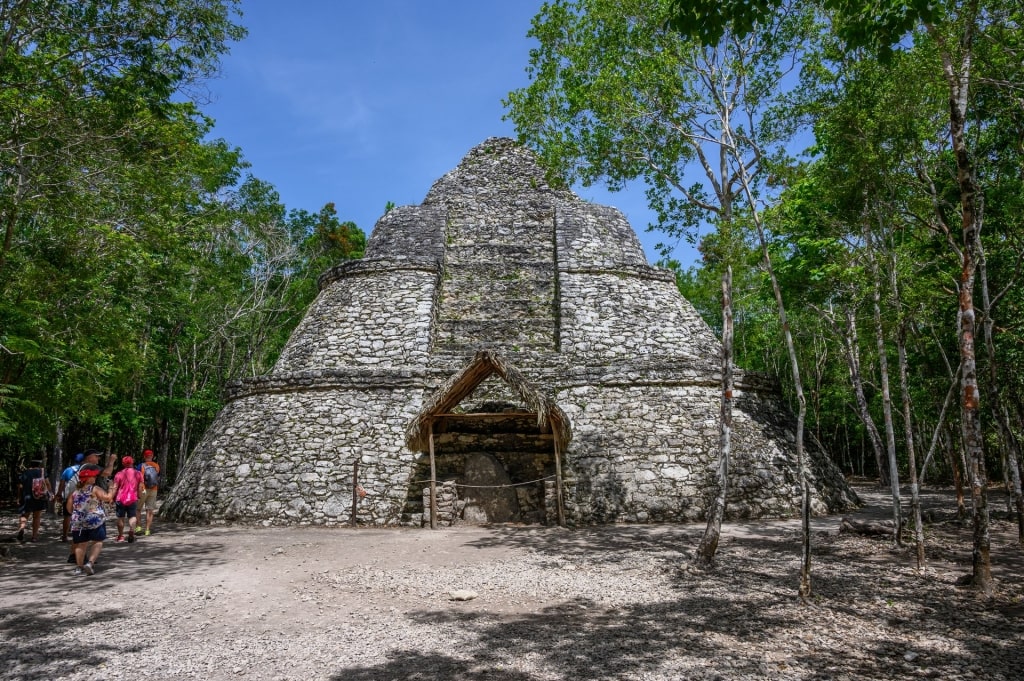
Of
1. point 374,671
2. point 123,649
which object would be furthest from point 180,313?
point 374,671

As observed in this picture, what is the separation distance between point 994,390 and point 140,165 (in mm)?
11821

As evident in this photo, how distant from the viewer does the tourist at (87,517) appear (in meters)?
6.43

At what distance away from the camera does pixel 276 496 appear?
1018cm

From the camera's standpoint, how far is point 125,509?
8336 millimetres

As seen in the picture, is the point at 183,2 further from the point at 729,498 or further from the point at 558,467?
the point at 729,498

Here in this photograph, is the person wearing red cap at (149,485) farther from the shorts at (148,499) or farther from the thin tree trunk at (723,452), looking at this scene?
the thin tree trunk at (723,452)

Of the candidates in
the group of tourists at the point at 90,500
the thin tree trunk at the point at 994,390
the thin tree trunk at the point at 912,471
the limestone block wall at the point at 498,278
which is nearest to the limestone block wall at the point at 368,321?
the limestone block wall at the point at 498,278

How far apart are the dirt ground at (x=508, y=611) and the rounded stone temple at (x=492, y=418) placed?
5.50 ft

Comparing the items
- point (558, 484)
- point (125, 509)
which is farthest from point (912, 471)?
point (125, 509)

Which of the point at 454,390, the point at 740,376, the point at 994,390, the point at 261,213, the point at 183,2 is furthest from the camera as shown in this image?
the point at 261,213

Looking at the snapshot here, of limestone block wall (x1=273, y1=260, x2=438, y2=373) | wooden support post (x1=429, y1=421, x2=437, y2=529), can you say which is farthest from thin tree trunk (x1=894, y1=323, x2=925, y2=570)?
limestone block wall (x1=273, y1=260, x2=438, y2=373)

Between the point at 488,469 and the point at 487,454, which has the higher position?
the point at 487,454

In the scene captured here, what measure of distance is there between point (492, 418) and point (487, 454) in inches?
30.0

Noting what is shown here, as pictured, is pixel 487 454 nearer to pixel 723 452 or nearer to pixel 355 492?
pixel 355 492
